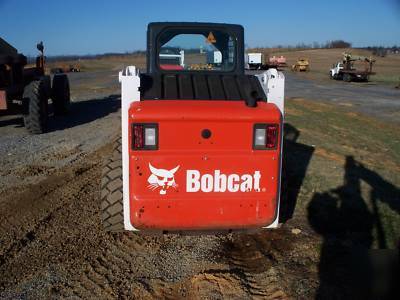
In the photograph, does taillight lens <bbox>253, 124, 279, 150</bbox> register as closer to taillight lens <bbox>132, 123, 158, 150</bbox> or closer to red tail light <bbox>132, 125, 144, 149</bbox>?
taillight lens <bbox>132, 123, 158, 150</bbox>

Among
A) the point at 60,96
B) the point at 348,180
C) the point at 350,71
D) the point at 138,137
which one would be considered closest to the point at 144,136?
the point at 138,137

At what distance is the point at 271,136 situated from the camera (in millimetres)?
3719

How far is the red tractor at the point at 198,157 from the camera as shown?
11.8 feet

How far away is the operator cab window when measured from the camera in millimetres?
4940

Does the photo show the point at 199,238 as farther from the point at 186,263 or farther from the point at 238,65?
the point at 238,65

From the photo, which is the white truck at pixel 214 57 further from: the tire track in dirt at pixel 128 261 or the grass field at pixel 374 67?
the grass field at pixel 374 67

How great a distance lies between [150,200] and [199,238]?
84cm

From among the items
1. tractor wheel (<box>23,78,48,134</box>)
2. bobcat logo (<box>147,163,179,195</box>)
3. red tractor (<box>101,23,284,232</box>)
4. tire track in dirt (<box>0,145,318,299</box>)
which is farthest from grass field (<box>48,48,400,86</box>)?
bobcat logo (<box>147,163,179,195</box>)

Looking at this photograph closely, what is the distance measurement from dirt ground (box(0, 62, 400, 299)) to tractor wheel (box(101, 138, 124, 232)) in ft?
0.58

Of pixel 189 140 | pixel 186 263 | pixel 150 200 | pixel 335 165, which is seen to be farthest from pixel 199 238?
pixel 335 165

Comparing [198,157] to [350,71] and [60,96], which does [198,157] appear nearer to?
[60,96]

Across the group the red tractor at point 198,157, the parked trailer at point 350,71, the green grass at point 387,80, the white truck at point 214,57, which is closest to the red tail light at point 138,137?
the red tractor at point 198,157

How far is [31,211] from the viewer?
4.99 meters

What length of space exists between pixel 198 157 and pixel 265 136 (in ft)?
1.97
